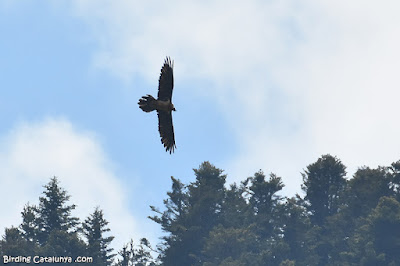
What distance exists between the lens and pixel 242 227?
96188mm

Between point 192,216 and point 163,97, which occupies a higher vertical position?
point 192,216

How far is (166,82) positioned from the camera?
1495 inches

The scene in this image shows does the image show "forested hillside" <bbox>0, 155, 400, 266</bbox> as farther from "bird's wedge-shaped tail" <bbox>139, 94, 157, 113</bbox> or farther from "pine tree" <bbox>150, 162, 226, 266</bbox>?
"bird's wedge-shaped tail" <bbox>139, 94, 157, 113</bbox>

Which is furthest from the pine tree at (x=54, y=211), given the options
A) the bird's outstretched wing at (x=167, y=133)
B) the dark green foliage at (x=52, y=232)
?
the bird's outstretched wing at (x=167, y=133)

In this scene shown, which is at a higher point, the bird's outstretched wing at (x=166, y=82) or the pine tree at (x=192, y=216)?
the pine tree at (x=192, y=216)

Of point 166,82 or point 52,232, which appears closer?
point 166,82

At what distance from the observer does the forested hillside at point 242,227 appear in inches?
3538

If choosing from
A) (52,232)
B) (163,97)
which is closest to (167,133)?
(163,97)

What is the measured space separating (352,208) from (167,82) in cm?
6239

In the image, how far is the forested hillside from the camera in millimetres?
89875

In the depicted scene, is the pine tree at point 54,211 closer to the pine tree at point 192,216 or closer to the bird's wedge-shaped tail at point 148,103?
the pine tree at point 192,216

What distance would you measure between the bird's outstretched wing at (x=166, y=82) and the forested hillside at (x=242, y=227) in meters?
52.3

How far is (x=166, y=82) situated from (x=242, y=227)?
5951 centimetres

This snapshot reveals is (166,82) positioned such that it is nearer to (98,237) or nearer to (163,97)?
(163,97)
